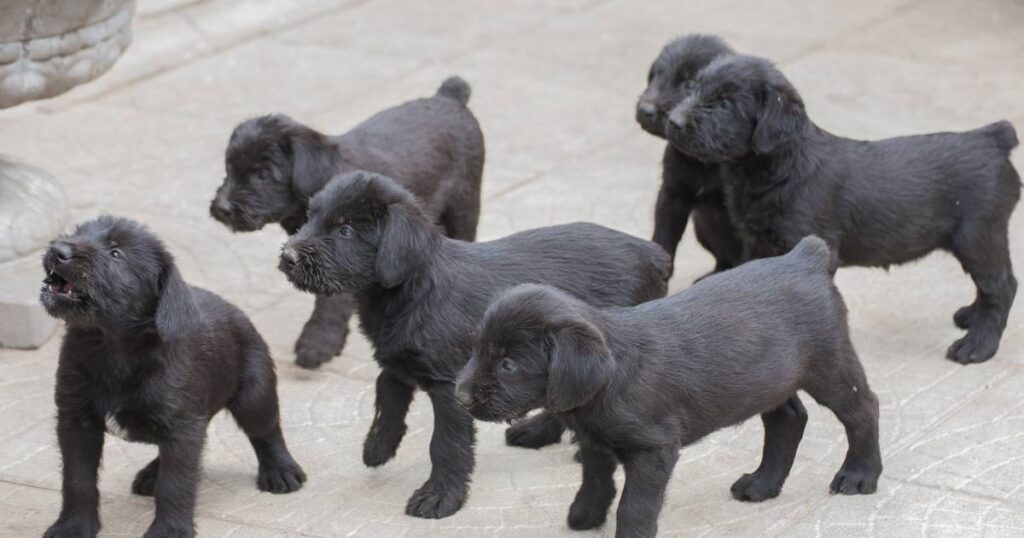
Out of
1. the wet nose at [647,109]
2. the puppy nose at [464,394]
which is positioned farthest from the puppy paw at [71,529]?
the wet nose at [647,109]

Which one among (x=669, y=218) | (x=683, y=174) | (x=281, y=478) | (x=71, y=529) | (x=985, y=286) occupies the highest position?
(x=683, y=174)

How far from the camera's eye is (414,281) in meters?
5.73

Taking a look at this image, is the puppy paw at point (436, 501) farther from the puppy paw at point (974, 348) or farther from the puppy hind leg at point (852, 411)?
the puppy paw at point (974, 348)

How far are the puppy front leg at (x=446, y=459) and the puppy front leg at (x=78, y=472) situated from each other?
1.08 metres

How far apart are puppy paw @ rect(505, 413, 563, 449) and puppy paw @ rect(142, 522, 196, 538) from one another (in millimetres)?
1403

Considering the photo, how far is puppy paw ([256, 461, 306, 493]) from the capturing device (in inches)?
234

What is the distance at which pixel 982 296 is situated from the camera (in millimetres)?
7141

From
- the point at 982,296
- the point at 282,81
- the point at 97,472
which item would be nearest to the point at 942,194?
the point at 982,296

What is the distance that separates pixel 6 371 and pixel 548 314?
3.07m

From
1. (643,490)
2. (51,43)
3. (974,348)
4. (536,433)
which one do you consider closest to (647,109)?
(974,348)

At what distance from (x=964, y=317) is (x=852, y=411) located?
1.98 meters

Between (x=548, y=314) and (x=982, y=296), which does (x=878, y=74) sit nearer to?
(x=982, y=296)

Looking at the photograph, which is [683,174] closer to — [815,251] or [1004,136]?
[1004,136]

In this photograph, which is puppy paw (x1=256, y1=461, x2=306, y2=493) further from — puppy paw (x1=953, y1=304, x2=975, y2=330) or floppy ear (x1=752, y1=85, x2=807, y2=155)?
puppy paw (x1=953, y1=304, x2=975, y2=330)
